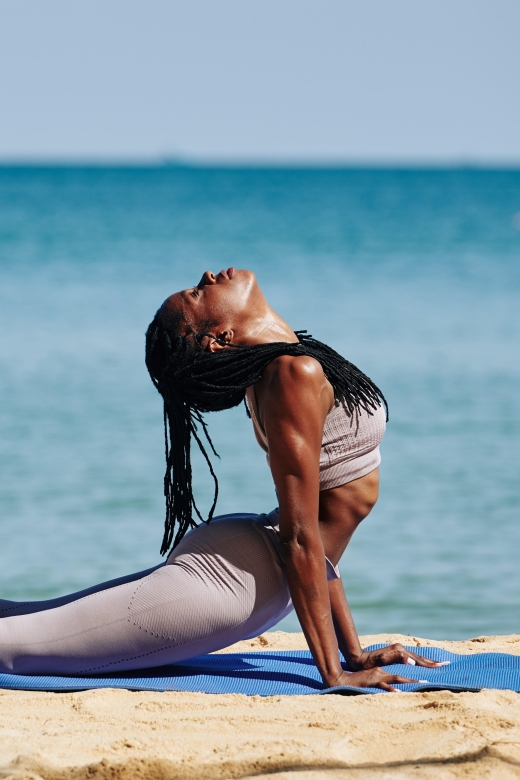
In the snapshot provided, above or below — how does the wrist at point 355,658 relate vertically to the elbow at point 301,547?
below

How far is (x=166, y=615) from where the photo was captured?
3.58 meters

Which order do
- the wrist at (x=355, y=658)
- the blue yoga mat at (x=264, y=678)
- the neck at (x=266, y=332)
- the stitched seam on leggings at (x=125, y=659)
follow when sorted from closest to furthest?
the blue yoga mat at (x=264, y=678) < the stitched seam on leggings at (x=125, y=659) < the neck at (x=266, y=332) < the wrist at (x=355, y=658)

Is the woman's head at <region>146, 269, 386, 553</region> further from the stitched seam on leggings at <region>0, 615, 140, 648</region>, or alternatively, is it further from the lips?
the stitched seam on leggings at <region>0, 615, 140, 648</region>

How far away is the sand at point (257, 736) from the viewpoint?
2.67 metres

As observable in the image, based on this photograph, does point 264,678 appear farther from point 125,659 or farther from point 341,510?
point 341,510

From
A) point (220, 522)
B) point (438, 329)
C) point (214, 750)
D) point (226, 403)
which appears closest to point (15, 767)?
point (214, 750)

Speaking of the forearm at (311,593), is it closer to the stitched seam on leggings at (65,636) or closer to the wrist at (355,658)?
the wrist at (355,658)

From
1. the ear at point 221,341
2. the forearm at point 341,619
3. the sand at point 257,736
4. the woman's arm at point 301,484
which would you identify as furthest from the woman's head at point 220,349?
the sand at point 257,736

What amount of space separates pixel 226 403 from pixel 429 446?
6754mm

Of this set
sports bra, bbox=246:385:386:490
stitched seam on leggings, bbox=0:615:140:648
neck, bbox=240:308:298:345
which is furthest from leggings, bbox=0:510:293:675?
neck, bbox=240:308:298:345

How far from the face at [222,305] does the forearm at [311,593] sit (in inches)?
31.6

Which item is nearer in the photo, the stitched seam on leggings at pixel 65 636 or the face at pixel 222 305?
the stitched seam on leggings at pixel 65 636

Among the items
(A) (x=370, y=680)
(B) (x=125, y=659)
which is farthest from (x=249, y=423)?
(A) (x=370, y=680)

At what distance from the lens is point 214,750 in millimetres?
2842
